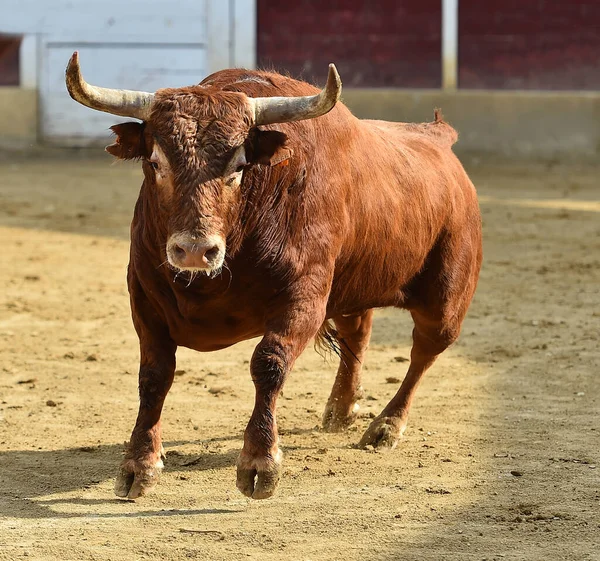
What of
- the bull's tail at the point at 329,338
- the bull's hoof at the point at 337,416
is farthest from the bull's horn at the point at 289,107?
the bull's hoof at the point at 337,416

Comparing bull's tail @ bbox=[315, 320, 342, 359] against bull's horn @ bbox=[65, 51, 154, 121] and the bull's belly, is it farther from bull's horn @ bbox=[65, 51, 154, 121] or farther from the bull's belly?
bull's horn @ bbox=[65, 51, 154, 121]

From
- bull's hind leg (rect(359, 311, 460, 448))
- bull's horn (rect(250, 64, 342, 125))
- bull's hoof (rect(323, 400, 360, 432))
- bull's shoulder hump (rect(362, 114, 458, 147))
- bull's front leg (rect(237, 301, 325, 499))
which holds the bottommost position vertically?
bull's hoof (rect(323, 400, 360, 432))

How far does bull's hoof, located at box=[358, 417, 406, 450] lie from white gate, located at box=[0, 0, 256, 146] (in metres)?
11.1

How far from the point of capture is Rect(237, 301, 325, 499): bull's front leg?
3.74 metres

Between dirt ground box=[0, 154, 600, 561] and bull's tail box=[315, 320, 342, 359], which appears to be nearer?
dirt ground box=[0, 154, 600, 561]

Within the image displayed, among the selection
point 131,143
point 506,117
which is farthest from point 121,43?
point 131,143

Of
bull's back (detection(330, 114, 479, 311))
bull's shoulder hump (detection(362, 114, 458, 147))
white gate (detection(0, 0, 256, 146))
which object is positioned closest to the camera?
bull's back (detection(330, 114, 479, 311))

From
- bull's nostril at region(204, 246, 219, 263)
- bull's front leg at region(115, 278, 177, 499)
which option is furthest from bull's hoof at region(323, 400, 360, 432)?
bull's nostril at region(204, 246, 219, 263)

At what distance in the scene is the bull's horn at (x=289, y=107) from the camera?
381cm

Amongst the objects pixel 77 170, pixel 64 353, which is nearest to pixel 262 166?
pixel 64 353

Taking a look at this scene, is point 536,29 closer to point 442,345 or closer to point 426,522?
point 442,345

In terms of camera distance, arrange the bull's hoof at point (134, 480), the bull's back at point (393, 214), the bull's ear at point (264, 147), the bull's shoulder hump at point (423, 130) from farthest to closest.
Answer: the bull's shoulder hump at point (423, 130) < the bull's back at point (393, 214) < the bull's hoof at point (134, 480) < the bull's ear at point (264, 147)

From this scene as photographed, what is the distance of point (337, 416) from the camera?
5.04 metres

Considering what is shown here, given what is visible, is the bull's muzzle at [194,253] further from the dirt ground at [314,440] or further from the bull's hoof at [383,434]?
the bull's hoof at [383,434]
